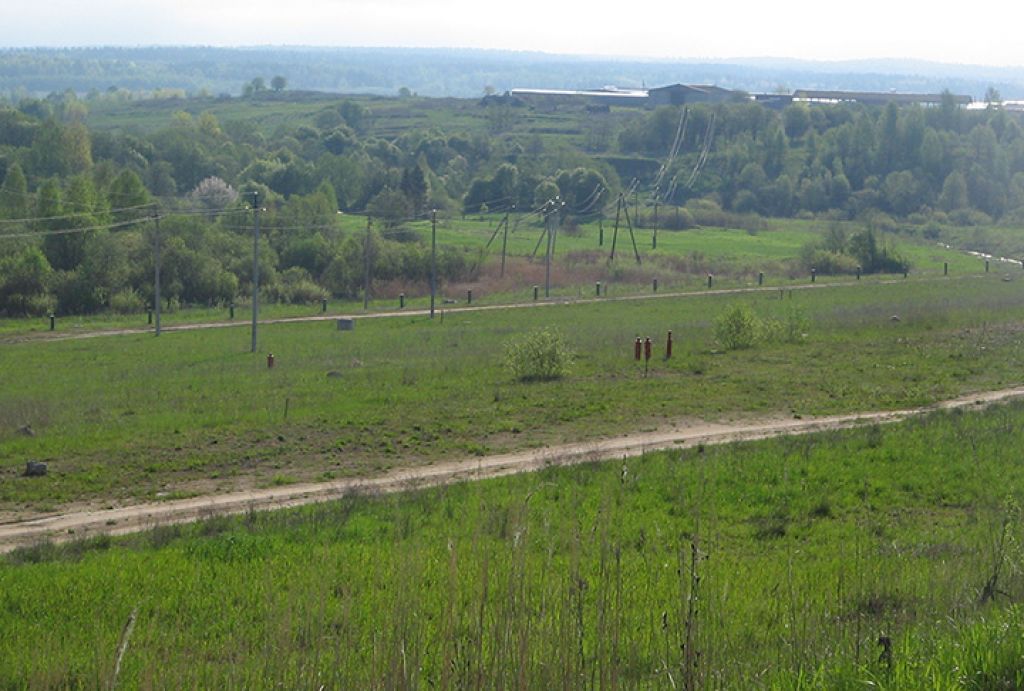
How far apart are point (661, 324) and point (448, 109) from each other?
451 ft

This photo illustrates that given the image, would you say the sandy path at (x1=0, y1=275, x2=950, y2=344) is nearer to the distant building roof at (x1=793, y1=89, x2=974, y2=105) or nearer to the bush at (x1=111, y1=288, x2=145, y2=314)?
the bush at (x1=111, y1=288, x2=145, y2=314)

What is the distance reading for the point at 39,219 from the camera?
7138cm

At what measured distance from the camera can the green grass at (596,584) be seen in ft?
23.3

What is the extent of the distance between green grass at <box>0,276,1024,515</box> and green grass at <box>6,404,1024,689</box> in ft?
12.8

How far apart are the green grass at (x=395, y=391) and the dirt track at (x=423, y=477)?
0.67 meters

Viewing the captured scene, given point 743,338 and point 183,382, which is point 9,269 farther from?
point 743,338

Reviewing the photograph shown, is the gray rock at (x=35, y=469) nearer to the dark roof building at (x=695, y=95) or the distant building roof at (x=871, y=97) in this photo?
the dark roof building at (x=695, y=95)

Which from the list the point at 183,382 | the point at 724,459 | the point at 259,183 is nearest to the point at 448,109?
the point at 259,183

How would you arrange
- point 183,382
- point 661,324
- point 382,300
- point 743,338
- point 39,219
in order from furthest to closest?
point 39,219 < point 382,300 < point 661,324 < point 743,338 < point 183,382

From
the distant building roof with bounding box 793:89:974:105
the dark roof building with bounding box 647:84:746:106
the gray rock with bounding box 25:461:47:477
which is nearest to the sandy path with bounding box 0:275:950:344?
the gray rock with bounding box 25:461:47:477

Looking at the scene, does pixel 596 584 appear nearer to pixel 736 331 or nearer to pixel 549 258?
pixel 736 331

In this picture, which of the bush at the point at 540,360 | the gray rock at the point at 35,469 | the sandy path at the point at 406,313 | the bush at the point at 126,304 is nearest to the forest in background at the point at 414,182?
the bush at the point at 126,304

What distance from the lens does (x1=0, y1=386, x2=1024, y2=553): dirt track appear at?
16.7m

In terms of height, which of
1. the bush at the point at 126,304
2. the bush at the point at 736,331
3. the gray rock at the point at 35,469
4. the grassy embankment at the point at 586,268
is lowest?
the bush at the point at 126,304
